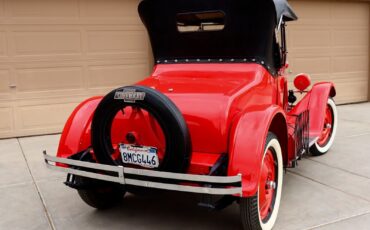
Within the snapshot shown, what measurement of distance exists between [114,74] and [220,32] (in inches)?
159

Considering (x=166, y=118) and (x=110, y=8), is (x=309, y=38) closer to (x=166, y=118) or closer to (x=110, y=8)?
(x=110, y=8)

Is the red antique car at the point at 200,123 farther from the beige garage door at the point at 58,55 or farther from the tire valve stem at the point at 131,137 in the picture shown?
the beige garage door at the point at 58,55

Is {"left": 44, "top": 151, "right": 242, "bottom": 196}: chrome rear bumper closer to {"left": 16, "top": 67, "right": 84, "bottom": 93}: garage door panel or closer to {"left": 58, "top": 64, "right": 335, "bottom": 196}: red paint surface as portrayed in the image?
{"left": 58, "top": 64, "right": 335, "bottom": 196}: red paint surface

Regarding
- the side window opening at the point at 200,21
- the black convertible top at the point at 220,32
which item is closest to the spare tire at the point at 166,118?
the black convertible top at the point at 220,32

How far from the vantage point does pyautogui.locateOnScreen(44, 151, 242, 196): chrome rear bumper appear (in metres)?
2.72

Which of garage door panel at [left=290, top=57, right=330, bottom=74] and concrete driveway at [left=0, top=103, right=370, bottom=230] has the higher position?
garage door panel at [left=290, top=57, right=330, bottom=74]

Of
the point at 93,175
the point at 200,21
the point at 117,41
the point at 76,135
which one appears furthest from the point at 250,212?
the point at 117,41

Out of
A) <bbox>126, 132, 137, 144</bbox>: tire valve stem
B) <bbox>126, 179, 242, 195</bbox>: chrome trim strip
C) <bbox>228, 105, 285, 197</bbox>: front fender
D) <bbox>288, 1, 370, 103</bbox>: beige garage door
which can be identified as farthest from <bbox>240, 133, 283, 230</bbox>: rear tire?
<bbox>288, 1, 370, 103</bbox>: beige garage door

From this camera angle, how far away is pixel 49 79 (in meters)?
7.07

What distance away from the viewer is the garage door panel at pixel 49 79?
6.92 metres

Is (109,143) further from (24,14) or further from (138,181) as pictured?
(24,14)

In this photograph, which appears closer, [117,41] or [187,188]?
[187,188]

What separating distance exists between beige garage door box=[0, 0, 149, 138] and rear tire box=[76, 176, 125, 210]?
3.65 meters

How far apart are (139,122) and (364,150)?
3829 millimetres
